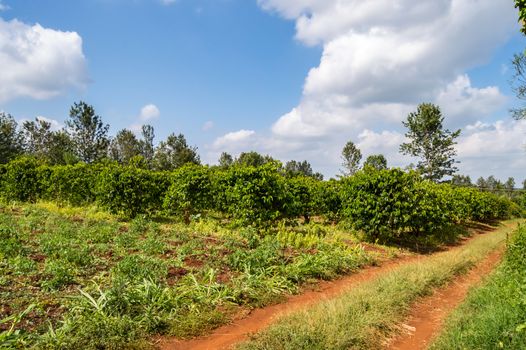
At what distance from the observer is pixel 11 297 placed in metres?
4.62

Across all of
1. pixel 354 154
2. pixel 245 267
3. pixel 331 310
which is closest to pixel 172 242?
pixel 245 267

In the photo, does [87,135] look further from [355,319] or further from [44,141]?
[355,319]

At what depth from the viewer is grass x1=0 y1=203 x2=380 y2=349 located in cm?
404

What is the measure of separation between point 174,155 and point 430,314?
136ft

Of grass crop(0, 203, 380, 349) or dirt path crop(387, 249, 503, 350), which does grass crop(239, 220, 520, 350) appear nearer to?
dirt path crop(387, 249, 503, 350)

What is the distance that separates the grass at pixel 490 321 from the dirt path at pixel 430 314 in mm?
254

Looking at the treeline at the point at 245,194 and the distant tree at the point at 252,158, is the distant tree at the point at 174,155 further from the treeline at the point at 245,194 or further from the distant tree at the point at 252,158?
the treeline at the point at 245,194

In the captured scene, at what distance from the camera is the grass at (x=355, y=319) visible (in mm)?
4016

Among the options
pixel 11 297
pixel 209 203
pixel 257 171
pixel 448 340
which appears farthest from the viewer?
pixel 209 203

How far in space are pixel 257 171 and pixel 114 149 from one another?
44705mm

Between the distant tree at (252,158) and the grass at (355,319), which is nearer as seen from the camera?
the grass at (355,319)

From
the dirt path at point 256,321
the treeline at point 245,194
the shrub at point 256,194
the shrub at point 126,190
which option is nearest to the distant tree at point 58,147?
the treeline at point 245,194

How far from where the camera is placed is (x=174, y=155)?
4441 cm

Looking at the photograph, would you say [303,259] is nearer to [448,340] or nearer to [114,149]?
[448,340]
